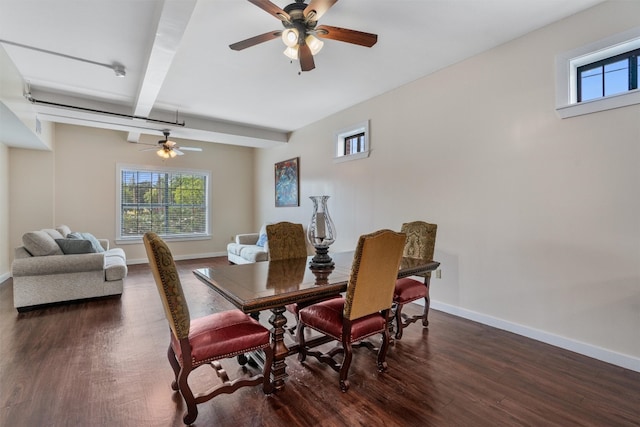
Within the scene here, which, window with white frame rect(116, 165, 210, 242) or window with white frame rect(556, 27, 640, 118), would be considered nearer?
window with white frame rect(556, 27, 640, 118)

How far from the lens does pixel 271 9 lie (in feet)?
6.21

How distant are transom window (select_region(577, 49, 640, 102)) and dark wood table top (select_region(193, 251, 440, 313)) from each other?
1960 mm

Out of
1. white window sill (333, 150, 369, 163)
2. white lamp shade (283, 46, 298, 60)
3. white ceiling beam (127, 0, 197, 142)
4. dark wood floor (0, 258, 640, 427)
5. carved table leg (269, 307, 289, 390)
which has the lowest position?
dark wood floor (0, 258, 640, 427)

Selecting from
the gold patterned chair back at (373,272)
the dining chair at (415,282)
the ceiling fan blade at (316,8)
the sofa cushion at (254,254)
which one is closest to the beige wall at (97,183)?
the sofa cushion at (254,254)

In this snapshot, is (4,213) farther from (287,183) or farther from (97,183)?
(287,183)

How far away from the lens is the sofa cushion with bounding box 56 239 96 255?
3.87 meters

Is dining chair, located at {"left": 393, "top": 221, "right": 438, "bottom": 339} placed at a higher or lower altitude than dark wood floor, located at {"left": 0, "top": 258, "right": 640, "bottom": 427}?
higher

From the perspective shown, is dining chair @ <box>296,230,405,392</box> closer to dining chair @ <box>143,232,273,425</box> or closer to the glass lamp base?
the glass lamp base

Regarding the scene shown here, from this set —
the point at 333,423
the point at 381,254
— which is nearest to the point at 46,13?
the point at 381,254

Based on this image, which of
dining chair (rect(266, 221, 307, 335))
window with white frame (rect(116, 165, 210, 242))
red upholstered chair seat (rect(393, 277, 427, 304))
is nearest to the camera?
red upholstered chair seat (rect(393, 277, 427, 304))

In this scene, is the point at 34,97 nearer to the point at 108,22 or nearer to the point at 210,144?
the point at 108,22

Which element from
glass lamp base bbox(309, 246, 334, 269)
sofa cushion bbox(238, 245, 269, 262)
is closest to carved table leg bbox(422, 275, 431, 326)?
glass lamp base bbox(309, 246, 334, 269)

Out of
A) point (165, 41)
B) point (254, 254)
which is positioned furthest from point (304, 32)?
point (254, 254)

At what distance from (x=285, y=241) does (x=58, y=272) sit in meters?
3.01
